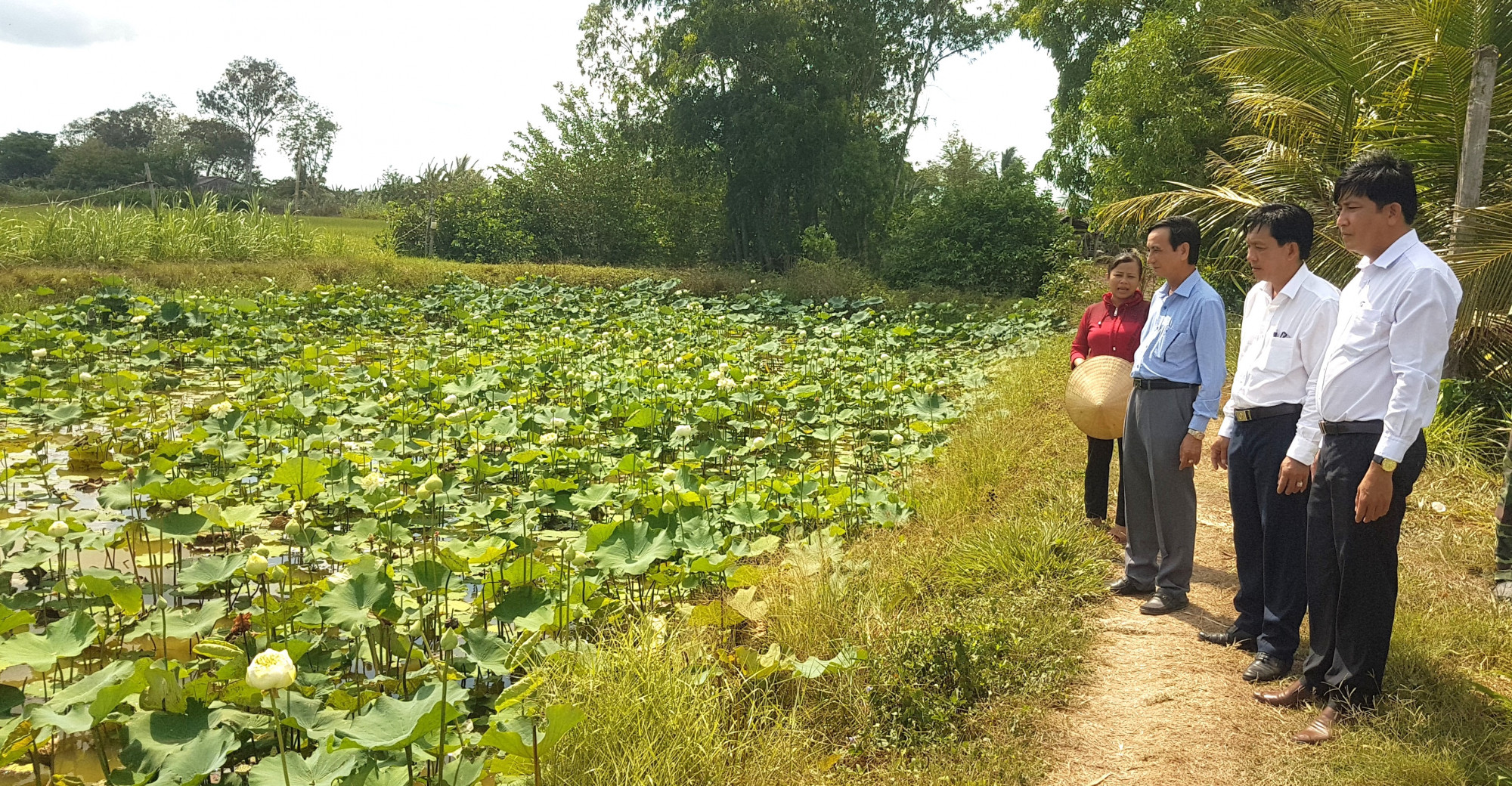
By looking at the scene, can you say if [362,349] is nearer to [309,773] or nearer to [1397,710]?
[309,773]

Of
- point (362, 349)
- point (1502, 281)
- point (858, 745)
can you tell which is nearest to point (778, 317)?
point (362, 349)

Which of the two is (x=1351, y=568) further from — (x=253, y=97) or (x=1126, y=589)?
(x=253, y=97)

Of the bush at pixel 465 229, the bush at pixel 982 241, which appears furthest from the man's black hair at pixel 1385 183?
the bush at pixel 465 229

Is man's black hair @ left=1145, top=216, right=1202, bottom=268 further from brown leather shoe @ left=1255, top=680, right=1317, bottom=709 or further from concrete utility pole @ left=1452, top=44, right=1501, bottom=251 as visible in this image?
concrete utility pole @ left=1452, top=44, right=1501, bottom=251

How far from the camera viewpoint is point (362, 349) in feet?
32.4

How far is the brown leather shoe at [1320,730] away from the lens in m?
2.75

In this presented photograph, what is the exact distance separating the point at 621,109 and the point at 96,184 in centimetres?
2939

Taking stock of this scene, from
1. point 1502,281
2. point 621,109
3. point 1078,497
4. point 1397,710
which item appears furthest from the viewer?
point 621,109

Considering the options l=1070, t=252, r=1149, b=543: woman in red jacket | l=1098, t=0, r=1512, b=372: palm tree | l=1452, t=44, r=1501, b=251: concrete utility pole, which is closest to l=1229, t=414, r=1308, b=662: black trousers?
l=1070, t=252, r=1149, b=543: woman in red jacket

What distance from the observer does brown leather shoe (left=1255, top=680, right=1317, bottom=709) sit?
2.96 meters

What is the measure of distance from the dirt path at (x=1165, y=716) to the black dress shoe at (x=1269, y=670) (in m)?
0.04

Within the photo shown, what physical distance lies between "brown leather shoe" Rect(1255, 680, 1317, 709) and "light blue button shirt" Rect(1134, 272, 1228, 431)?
946 mm

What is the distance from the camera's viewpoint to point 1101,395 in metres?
4.18

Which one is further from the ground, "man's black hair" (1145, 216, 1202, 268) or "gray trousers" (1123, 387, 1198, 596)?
"man's black hair" (1145, 216, 1202, 268)
